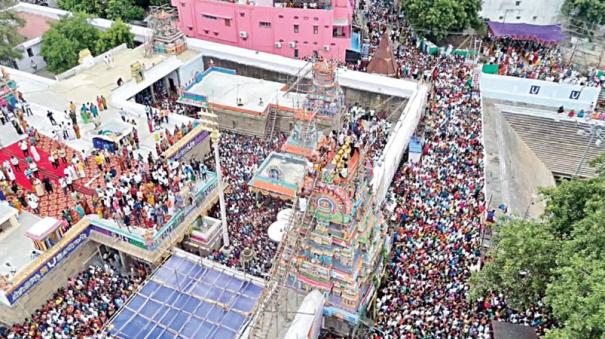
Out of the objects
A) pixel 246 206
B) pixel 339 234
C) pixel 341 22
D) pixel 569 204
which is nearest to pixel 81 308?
pixel 246 206

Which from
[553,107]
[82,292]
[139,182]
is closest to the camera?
[82,292]

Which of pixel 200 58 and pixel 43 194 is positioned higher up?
pixel 200 58

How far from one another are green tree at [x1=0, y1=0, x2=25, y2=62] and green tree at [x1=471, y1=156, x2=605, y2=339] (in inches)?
1395

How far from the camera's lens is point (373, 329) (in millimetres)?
20297

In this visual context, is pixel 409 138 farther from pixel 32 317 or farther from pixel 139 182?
pixel 32 317

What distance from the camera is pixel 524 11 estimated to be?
140 ft

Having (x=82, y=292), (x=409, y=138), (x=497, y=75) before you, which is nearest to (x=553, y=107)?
(x=497, y=75)

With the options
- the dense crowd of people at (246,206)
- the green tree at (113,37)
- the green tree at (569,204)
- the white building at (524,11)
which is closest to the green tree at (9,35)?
the green tree at (113,37)

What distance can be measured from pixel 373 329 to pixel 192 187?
10.8 m

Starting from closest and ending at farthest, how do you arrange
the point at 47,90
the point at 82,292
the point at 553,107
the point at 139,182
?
the point at 82,292
the point at 139,182
the point at 47,90
the point at 553,107

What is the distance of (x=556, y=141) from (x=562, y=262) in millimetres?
18437

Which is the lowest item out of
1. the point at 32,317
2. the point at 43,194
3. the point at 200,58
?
the point at 32,317

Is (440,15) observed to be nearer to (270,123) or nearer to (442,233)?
(270,123)

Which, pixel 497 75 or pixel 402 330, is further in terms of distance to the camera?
pixel 497 75
